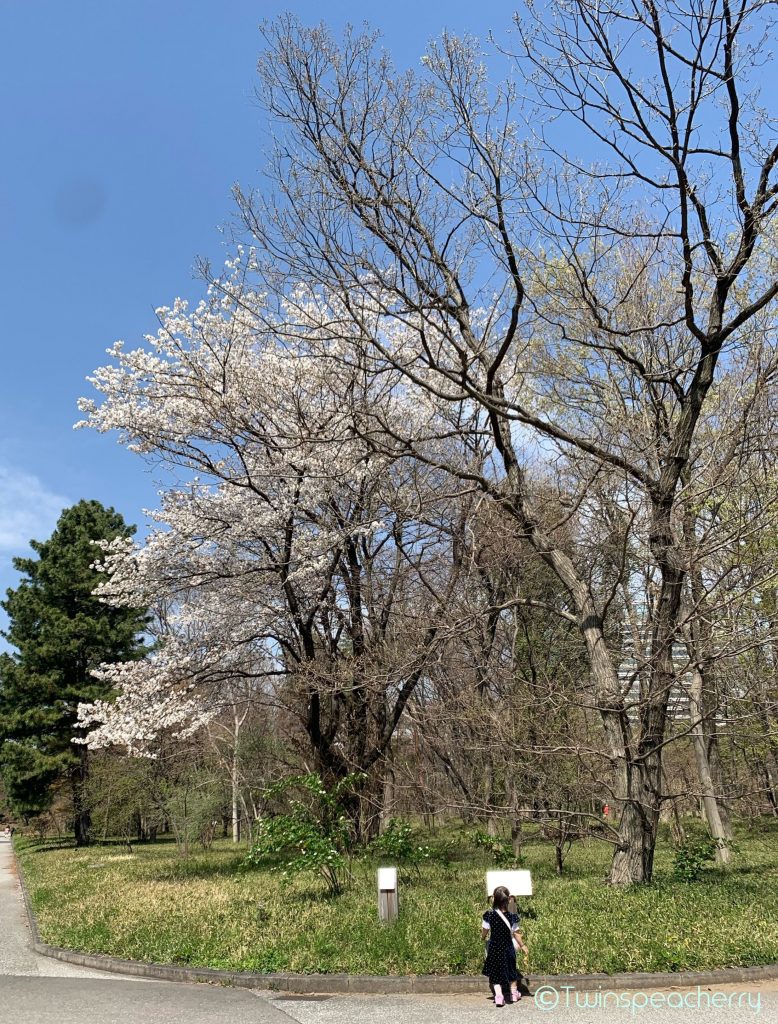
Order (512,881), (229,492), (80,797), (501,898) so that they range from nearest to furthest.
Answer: (501,898) → (512,881) → (229,492) → (80,797)

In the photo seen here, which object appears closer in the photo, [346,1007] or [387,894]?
[346,1007]

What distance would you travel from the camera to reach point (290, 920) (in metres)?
8.30

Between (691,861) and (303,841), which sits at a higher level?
(303,841)

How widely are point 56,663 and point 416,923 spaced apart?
27.3m

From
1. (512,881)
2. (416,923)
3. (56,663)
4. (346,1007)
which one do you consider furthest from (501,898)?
(56,663)

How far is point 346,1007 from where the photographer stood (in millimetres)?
5566

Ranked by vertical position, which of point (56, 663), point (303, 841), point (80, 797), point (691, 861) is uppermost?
point (56, 663)

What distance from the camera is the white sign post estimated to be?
7641 mm

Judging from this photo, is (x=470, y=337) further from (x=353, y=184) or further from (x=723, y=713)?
(x=723, y=713)

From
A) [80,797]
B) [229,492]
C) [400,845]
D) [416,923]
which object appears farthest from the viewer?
[80,797]

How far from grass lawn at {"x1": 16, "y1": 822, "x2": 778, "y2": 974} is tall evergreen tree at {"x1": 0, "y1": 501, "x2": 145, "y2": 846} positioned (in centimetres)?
1814

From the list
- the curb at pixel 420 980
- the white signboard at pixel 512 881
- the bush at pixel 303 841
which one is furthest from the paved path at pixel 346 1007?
the bush at pixel 303 841

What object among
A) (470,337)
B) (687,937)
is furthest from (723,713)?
(470,337)

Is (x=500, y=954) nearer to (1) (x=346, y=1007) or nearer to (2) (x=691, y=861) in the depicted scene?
(1) (x=346, y=1007)
